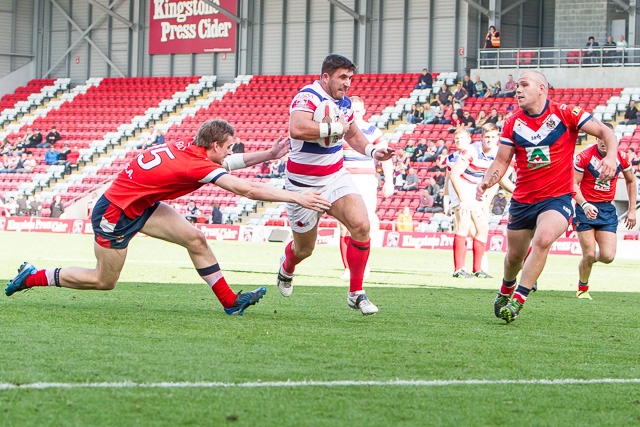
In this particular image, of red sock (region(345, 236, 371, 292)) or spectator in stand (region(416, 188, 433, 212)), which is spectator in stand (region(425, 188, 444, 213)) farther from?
red sock (region(345, 236, 371, 292))

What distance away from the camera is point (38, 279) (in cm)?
918

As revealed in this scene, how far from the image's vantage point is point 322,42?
44.4 meters

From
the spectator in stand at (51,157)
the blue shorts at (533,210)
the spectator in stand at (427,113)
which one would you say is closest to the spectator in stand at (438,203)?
the spectator in stand at (427,113)

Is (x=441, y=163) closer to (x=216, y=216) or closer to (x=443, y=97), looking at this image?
(x=443, y=97)

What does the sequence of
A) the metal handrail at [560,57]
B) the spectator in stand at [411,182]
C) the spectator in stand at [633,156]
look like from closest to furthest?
1. the spectator in stand at [633,156]
2. the spectator in stand at [411,182]
3. the metal handrail at [560,57]

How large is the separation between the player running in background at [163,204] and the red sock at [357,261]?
0.88m

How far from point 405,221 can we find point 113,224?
70.8 feet

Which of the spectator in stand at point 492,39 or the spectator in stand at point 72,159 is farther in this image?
the spectator in stand at point 72,159

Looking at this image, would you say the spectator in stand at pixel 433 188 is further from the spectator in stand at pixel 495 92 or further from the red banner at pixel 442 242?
the spectator in stand at pixel 495 92

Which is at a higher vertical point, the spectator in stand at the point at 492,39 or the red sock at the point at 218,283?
the spectator in stand at the point at 492,39

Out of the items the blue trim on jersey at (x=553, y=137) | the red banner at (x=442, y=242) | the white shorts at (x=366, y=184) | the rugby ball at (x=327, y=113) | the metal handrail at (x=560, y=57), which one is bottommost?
the red banner at (x=442, y=242)

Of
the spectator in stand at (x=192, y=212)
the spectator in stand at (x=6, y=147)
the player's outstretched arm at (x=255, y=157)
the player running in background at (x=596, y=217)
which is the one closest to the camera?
the player's outstretched arm at (x=255, y=157)

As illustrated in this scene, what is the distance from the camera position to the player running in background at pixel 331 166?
9.14m

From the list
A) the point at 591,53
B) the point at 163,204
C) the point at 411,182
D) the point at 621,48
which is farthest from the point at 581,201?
the point at 591,53
